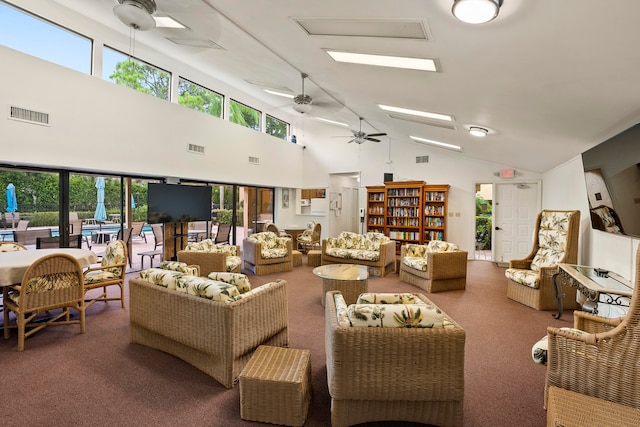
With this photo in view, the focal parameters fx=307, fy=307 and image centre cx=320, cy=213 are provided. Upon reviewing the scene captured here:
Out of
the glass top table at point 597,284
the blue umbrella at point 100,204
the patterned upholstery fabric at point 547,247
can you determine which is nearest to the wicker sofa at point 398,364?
the glass top table at point 597,284

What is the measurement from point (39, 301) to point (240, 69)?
14.8 ft

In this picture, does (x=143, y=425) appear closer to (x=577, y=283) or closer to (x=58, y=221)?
(x=577, y=283)

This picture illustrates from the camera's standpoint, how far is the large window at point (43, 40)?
4.18 meters

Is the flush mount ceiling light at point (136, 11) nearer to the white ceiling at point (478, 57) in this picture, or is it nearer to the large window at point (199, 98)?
the white ceiling at point (478, 57)

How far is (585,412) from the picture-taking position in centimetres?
153

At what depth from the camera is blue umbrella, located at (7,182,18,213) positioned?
14.8 feet

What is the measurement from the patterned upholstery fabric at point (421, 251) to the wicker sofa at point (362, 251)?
0.45 m

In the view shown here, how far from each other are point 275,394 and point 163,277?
1.60m

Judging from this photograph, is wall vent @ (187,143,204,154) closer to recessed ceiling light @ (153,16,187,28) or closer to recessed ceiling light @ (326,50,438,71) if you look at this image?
recessed ceiling light @ (153,16,187,28)

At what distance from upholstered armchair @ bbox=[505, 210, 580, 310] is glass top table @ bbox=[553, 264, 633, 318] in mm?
208

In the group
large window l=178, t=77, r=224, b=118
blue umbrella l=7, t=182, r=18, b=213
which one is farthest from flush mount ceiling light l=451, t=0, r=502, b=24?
large window l=178, t=77, r=224, b=118

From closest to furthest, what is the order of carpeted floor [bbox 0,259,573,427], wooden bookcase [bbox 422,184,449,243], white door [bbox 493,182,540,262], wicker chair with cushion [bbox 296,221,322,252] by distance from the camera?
carpeted floor [bbox 0,259,573,427] < white door [bbox 493,182,540,262] < wooden bookcase [bbox 422,184,449,243] < wicker chair with cushion [bbox 296,221,322,252]

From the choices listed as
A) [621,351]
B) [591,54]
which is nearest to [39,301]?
[621,351]

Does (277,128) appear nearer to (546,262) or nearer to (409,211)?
(409,211)
